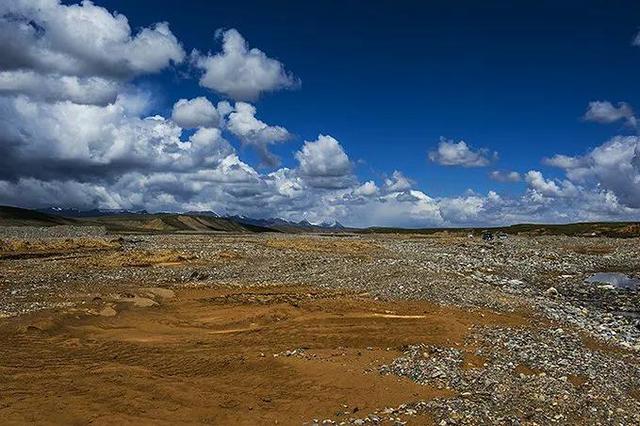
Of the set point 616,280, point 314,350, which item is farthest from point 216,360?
point 616,280

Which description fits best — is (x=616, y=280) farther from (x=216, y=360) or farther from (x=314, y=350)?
(x=216, y=360)

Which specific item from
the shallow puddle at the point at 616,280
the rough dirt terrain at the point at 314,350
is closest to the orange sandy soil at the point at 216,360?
the rough dirt terrain at the point at 314,350

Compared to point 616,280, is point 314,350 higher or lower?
lower

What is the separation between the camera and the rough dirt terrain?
14.3 metres

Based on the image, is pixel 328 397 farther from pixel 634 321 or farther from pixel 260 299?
pixel 634 321

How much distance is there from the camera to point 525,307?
2934 cm

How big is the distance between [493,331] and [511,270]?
2990cm

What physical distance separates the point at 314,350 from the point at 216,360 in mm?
3668

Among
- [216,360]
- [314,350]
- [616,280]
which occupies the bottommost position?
[216,360]

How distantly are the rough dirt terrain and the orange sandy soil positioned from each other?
7cm

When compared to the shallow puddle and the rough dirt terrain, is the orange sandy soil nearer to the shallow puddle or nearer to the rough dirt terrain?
the rough dirt terrain

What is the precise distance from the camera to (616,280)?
48812mm

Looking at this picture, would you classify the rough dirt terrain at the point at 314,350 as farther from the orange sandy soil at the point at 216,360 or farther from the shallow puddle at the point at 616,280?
the shallow puddle at the point at 616,280

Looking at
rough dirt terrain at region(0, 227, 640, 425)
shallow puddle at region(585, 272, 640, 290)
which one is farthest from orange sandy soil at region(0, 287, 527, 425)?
shallow puddle at region(585, 272, 640, 290)
